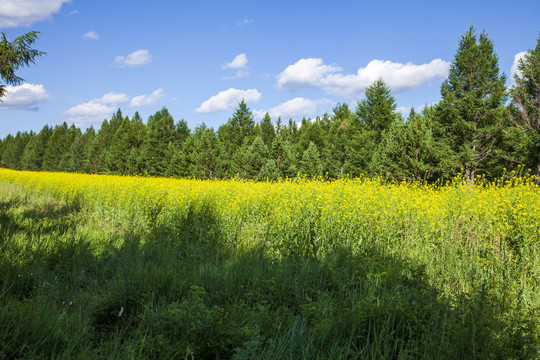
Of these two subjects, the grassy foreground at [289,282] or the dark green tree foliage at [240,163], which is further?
the dark green tree foliage at [240,163]

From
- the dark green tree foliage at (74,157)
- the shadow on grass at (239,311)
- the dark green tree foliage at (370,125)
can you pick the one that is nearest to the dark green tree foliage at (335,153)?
the dark green tree foliage at (370,125)

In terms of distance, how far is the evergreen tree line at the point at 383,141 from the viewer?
18.9 metres

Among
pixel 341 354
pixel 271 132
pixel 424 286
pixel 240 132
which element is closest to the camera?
pixel 341 354

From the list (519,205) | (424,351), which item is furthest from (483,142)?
(424,351)

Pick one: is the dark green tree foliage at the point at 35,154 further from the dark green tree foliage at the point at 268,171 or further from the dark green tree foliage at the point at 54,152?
the dark green tree foliage at the point at 268,171

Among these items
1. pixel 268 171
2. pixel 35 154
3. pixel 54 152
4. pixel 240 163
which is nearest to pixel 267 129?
pixel 240 163

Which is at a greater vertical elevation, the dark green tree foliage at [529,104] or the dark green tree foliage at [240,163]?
the dark green tree foliage at [529,104]

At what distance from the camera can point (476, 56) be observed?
19109mm

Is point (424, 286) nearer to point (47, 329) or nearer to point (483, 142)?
point (47, 329)

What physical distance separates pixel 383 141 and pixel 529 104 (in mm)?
9474

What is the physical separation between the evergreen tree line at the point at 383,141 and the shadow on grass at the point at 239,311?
570 cm

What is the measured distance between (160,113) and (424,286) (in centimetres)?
4772

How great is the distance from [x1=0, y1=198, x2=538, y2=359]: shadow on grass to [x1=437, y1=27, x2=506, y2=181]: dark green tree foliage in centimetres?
1880

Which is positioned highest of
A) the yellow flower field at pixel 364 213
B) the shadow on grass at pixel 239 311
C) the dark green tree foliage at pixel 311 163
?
the dark green tree foliage at pixel 311 163
